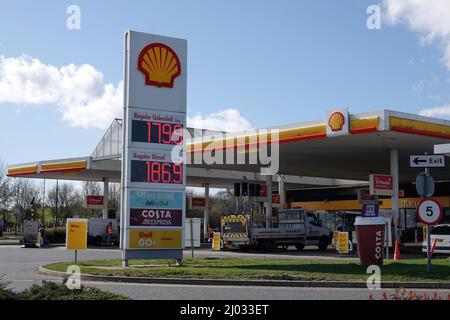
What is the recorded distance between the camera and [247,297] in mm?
13234

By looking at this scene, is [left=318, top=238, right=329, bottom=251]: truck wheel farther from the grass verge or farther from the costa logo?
the grass verge

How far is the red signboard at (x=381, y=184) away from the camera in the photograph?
29.7m

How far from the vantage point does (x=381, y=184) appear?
3012cm

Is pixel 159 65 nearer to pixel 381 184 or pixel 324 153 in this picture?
pixel 381 184

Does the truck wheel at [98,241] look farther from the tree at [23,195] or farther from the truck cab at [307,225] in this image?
the tree at [23,195]

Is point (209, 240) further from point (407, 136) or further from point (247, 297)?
point (247, 297)

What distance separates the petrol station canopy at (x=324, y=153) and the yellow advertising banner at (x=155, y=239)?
9.67 metres

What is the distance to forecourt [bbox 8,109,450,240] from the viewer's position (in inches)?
1075

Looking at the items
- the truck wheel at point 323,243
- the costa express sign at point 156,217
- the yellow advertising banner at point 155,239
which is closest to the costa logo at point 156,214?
the costa express sign at point 156,217

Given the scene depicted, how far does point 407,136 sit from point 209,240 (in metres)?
23.8

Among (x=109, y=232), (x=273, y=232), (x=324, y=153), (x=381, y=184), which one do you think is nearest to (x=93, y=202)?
(x=109, y=232)

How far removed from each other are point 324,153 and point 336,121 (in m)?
8.71
